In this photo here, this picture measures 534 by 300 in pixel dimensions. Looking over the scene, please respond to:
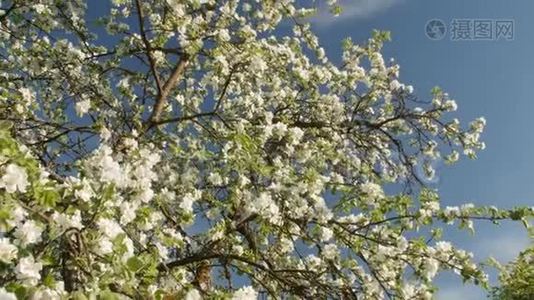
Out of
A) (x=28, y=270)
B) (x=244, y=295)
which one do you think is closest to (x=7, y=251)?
(x=28, y=270)

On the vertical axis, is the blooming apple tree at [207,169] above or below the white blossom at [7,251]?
above

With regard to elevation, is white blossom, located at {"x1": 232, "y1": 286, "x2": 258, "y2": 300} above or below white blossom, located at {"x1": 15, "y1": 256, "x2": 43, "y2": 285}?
above

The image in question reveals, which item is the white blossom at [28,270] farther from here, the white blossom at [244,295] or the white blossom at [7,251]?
the white blossom at [244,295]

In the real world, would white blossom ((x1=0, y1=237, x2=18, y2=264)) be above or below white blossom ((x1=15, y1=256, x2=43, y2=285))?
above

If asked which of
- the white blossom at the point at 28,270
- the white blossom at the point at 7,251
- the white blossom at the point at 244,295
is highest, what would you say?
the white blossom at the point at 244,295

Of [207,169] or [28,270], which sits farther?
[207,169]

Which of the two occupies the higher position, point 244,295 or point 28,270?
point 244,295

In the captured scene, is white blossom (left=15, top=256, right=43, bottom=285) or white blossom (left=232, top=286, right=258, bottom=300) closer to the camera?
white blossom (left=15, top=256, right=43, bottom=285)

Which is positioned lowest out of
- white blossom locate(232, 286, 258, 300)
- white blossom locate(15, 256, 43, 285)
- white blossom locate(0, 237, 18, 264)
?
white blossom locate(15, 256, 43, 285)

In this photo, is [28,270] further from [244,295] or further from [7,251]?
[244,295]

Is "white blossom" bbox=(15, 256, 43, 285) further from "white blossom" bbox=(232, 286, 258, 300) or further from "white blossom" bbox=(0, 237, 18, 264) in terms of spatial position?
"white blossom" bbox=(232, 286, 258, 300)

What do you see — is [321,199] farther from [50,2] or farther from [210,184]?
[50,2]

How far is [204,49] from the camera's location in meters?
8.87

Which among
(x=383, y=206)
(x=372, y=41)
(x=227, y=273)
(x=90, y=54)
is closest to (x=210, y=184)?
(x=227, y=273)
